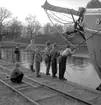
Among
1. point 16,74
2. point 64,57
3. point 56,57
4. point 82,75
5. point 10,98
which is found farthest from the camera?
point 82,75

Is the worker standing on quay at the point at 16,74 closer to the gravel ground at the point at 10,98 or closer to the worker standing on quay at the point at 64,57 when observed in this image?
the gravel ground at the point at 10,98

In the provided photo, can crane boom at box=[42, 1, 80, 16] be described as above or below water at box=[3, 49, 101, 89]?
above

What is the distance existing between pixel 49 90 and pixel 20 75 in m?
1.61

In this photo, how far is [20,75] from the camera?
766 centimetres

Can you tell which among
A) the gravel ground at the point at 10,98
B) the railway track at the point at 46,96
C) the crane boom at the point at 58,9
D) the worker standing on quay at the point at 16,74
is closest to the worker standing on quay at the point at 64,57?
the railway track at the point at 46,96

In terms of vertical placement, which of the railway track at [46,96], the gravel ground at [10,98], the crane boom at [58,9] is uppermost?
the crane boom at [58,9]

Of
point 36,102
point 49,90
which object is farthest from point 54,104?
point 49,90

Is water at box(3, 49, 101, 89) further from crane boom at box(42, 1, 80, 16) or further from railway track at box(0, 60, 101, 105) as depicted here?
crane boom at box(42, 1, 80, 16)

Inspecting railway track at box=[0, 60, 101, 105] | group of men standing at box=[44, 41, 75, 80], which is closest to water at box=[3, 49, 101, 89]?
group of men standing at box=[44, 41, 75, 80]

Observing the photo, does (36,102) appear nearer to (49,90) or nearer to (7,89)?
(49,90)

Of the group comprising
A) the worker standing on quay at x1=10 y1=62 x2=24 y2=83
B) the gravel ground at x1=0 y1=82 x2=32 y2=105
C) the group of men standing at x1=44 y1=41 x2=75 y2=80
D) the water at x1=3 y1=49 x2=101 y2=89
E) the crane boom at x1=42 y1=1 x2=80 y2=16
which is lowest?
the water at x1=3 y1=49 x2=101 y2=89

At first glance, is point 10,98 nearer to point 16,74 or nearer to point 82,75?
point 16,74

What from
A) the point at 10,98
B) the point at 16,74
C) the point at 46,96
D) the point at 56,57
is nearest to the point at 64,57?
the point at 56,57

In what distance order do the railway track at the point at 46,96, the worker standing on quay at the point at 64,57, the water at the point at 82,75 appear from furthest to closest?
the water at the point at 82,75 < the worker standing on quay at the point at 64,57 < the railway track at the point at 46,96
